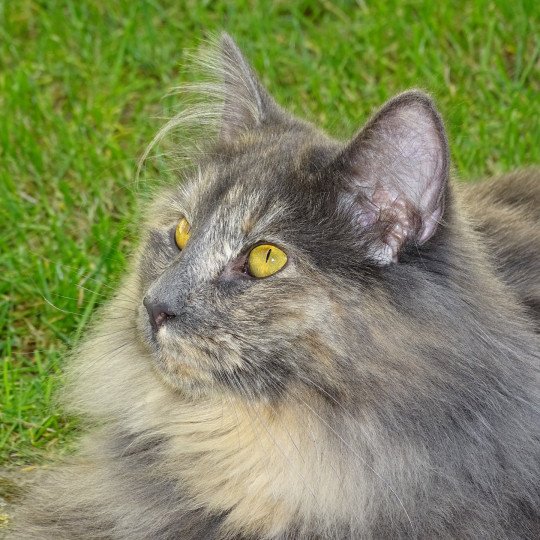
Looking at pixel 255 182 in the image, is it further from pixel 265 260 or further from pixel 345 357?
pixel 345 357

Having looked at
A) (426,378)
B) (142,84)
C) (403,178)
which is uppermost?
(403,178)

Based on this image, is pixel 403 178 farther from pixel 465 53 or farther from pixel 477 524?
pixel 465 53

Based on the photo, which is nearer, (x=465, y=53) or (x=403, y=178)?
(x=403, y=178)

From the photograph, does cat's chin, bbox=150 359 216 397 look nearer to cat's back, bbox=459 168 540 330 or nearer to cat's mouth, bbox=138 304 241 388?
cat's mouth, bbox=138 304 241 388

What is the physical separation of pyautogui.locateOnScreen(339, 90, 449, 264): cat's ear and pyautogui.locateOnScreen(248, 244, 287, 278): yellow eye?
219mm

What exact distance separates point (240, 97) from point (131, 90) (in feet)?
6.53

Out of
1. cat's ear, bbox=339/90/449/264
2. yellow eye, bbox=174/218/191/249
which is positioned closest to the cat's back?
cat's ear, bbox=339/90/449/264

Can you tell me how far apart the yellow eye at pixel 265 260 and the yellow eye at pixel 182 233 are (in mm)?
312

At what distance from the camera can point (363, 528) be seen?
2498 millimetres

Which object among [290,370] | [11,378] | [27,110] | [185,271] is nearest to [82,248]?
[11,378]

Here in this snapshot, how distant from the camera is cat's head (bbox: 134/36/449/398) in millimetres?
2402

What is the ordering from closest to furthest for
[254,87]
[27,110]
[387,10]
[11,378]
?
[254,87] < [11,378] < [27,110] < [387,10]

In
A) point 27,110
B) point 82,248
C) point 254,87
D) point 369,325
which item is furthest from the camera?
point 27,110

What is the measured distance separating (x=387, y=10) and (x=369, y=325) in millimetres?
3144
